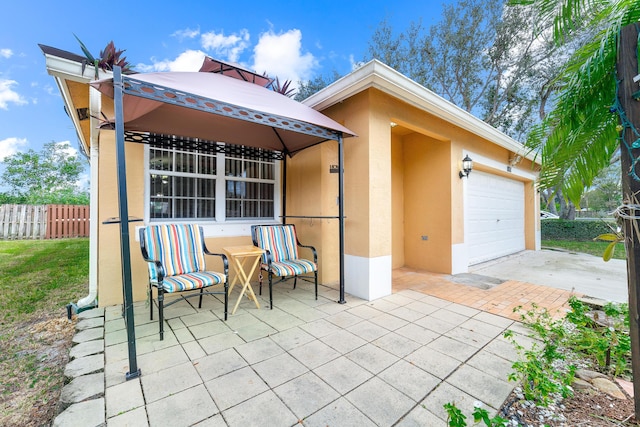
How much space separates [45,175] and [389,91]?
2333 cm

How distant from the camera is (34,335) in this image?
9.36 feet

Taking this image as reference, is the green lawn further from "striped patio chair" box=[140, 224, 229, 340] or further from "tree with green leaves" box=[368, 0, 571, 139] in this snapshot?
"tree with green leaves" box=[368, 0, 571, 139]

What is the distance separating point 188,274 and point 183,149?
2.04 metres

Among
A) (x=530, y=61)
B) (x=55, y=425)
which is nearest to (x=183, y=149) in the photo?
(x=55, y=425)

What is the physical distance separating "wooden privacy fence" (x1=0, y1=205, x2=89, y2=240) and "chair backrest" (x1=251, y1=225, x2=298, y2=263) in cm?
1173

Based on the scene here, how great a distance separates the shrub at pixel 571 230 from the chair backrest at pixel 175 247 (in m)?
14.7

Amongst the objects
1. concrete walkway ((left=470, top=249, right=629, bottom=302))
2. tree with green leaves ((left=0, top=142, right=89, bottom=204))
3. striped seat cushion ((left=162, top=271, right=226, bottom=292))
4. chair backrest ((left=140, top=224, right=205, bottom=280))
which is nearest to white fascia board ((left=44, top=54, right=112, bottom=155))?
chair backrest ((left=140, top=224, right=205, bottom=280))

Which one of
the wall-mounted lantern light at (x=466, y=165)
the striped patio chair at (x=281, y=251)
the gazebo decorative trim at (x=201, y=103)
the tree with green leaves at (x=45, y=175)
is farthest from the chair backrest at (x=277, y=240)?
the tree with green leaves at (x=45, y=175)

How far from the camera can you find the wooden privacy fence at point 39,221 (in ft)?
35.2

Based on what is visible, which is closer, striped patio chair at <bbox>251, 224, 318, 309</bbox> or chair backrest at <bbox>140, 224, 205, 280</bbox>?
chair backrest at <bbox>140, 224, 205, 280</bbox>

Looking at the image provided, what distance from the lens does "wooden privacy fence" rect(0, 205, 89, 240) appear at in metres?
10.7

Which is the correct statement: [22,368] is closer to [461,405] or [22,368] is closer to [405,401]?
[405,401]

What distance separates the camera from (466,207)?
5691mm

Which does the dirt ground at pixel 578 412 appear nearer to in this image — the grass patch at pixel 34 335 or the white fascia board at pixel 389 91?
the white fascia board at pixel 389 91
